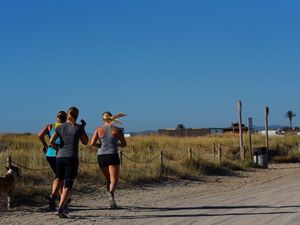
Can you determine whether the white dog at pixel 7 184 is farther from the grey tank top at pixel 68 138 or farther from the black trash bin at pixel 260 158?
the black trash bin at pixel 260 158

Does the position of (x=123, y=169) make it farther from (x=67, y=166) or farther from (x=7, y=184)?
(x=67, y=166)

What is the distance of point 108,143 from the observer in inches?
436

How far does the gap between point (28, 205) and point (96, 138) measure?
236cm

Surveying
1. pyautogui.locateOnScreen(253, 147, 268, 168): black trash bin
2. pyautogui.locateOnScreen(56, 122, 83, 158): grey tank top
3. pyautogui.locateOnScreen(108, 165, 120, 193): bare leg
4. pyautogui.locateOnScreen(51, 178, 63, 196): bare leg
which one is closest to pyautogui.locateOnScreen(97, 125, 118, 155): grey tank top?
pyautogui.locateOnScreen(108, 165, 120, 193): bare leg

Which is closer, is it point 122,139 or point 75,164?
point 75,164

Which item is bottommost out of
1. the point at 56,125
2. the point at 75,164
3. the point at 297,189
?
the point at 297,189

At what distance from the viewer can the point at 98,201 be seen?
42.8 ft

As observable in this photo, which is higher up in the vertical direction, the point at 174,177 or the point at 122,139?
the point at 122,139

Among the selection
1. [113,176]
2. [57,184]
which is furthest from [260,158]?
[57,184]

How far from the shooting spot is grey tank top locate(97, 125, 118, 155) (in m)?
11.1

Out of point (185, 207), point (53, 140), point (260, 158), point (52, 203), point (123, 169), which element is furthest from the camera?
point (260, 158)

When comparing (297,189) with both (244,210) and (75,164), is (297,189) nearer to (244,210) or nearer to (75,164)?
(244,210)

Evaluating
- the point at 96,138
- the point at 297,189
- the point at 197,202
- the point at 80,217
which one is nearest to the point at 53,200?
the point at 80,217

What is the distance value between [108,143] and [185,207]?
7.49 ft
